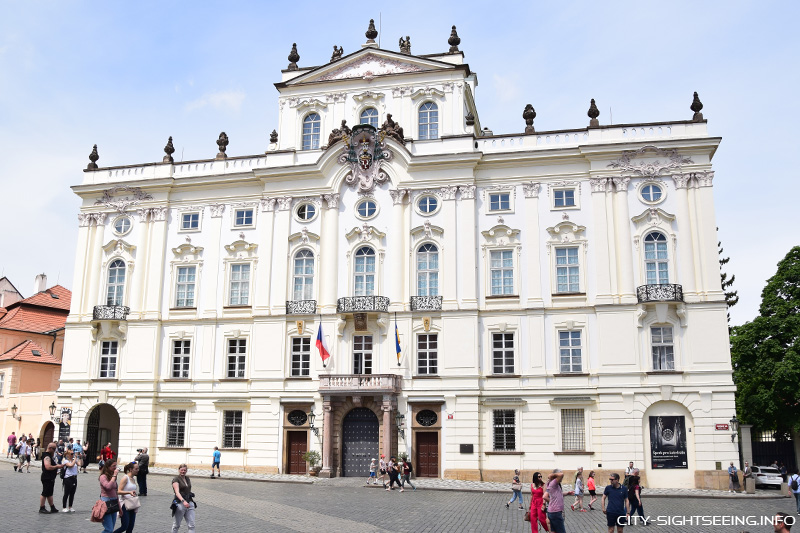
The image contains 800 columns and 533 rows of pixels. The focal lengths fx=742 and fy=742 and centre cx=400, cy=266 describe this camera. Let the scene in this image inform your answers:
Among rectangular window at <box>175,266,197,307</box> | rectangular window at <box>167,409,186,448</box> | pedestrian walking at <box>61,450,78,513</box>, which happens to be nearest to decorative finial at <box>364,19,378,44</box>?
rectangular window at <box>175,266,197,307</box>

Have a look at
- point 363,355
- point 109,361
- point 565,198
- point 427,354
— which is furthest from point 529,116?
point 109,361

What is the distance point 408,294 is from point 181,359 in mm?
13656

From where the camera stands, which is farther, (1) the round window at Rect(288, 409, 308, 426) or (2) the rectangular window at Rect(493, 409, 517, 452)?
(1) the round window at Rect(288, 409, 308, 426)

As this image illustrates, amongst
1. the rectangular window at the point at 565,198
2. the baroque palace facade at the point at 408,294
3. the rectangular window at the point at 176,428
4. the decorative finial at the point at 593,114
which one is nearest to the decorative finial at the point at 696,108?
the baroque palace facade at the point at 408,294

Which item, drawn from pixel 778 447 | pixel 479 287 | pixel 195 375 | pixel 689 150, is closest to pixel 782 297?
pixel 778 447

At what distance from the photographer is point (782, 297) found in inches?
1786

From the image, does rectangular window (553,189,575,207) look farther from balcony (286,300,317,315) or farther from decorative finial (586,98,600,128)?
balcony (286,300,317,315)

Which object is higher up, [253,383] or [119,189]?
[119,189]

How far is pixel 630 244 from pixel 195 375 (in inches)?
972

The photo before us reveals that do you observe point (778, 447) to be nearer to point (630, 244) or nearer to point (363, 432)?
point (630, 244)

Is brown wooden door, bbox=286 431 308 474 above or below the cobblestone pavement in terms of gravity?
above

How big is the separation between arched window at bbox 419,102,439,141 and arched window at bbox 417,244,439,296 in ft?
21.7

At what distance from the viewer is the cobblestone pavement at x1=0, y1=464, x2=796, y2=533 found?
782 inches

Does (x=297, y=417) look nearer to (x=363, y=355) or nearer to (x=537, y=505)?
(x=363, y=355)
